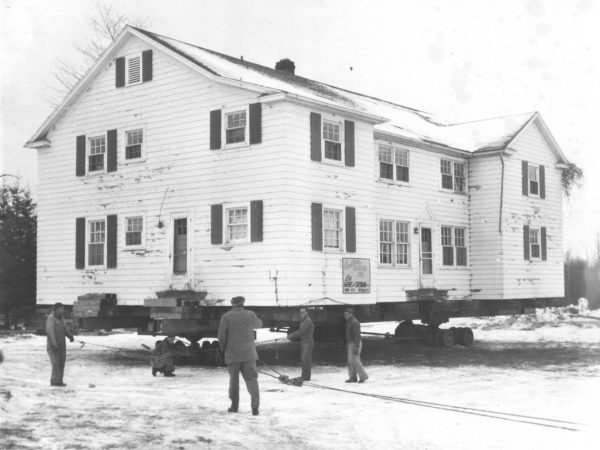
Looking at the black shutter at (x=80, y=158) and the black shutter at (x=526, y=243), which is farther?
the black shutter at (x=526, y=243)

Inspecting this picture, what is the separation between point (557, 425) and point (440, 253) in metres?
16.3

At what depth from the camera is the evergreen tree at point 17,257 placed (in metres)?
35.9

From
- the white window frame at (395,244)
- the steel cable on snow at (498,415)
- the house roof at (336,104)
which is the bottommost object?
the steel cable on snow at (498,415)

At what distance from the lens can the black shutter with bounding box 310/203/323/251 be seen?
21.9 m

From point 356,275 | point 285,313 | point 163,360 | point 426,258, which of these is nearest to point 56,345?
point 163,360

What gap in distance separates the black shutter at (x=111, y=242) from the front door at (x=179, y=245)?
2.43m

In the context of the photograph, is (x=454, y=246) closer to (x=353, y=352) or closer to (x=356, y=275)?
(x=356, y=275)

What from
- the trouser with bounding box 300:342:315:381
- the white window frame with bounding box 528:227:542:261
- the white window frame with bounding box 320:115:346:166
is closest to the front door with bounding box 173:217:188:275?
the white window frame with bounding box 320:115:346:166

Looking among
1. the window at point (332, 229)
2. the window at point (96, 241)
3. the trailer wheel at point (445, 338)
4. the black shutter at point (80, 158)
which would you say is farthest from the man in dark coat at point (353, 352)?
the trailer wheel at point (445, 338)

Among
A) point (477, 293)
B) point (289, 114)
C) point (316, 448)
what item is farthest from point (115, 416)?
point (477, 293)

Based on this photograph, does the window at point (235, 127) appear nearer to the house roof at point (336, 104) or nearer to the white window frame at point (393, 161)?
the house roof at point (336, 104)

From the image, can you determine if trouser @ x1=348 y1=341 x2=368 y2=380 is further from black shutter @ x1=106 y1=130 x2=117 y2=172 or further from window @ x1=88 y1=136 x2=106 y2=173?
window @ x1=88 y1=136 x2=106 y2=173

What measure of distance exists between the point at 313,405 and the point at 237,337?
2.16 meters

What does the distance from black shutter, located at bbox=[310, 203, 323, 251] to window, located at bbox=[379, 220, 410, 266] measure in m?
4.02
